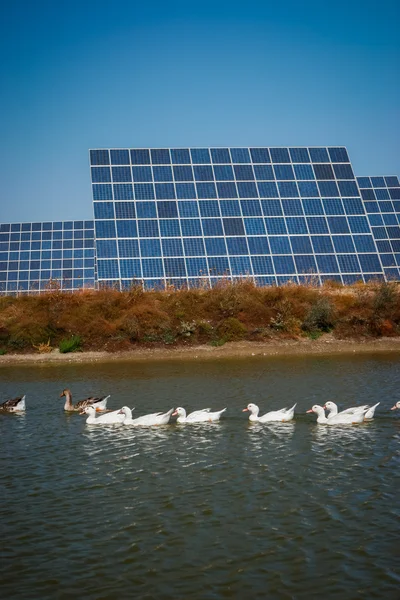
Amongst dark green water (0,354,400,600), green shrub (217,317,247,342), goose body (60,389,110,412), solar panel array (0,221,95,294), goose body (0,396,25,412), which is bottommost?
dark green water (0,354,400,600)

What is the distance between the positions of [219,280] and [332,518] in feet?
75.1

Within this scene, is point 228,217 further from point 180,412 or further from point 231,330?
point 180,412

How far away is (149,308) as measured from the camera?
94.1 ft

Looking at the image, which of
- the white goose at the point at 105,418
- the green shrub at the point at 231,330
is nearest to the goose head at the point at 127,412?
the white goose at the point at 105,418

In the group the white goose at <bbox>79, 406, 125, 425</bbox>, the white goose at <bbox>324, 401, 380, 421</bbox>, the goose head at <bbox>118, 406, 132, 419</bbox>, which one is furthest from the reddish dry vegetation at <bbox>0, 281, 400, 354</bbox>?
the white goose at <bbox>324, 401, 380, 421</bbox>

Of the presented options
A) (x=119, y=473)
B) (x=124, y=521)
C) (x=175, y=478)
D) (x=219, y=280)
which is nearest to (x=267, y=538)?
(x=124, y=521)

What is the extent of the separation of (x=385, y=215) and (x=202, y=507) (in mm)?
37209

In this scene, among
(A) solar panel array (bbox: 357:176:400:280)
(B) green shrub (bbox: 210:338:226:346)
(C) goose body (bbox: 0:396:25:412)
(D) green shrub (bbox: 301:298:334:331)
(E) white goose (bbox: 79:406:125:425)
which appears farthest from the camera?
(A) solar panel array (bbox: 357:176:400:280)

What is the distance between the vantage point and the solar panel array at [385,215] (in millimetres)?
35219

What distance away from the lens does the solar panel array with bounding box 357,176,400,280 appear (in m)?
35.2

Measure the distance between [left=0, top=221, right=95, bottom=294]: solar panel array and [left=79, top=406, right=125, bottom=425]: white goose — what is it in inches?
1246

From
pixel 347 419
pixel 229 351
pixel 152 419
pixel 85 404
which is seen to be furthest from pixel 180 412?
pixel 229 351

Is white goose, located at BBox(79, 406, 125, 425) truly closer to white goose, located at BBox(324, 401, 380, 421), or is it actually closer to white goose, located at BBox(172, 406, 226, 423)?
white goose, located at BBox(172, 406, 226, 423)

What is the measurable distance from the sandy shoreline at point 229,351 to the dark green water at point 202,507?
33.3 feet
